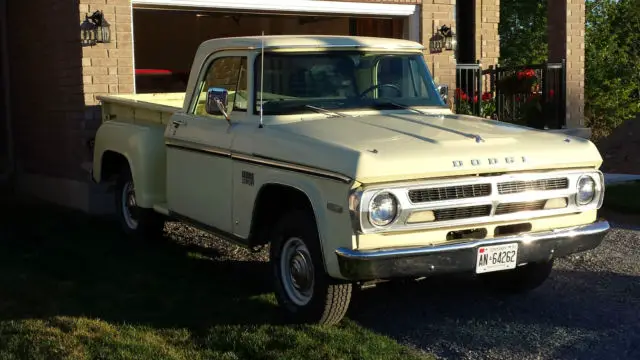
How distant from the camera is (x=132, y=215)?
27.2 feet

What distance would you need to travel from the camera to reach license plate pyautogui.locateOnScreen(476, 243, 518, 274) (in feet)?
16.8

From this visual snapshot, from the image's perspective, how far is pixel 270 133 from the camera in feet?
18.5

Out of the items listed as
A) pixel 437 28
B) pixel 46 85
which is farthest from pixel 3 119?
pixel 437 28

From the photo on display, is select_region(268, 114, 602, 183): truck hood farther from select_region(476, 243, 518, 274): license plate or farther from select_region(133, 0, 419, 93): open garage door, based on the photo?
select_region(133, 0, 419, 93): open garage door

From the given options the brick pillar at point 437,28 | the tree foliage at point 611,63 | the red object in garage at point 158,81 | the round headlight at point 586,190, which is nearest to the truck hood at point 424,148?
the round headlight at point 586,190

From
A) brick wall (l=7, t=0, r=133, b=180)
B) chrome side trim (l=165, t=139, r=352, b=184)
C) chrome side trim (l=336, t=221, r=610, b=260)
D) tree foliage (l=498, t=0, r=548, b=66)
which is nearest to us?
chrome side trim (l=336, t=221, r=610, b=260)

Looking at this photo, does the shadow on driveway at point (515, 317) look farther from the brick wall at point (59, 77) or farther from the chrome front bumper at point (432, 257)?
the brick wall at point (59, 77)

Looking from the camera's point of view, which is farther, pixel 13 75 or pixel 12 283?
pixel 13 75

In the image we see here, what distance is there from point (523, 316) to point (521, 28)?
21139 millimetres

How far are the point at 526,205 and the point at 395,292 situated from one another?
1.43 meters

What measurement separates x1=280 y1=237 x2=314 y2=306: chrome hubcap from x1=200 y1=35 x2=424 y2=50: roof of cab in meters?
1.58

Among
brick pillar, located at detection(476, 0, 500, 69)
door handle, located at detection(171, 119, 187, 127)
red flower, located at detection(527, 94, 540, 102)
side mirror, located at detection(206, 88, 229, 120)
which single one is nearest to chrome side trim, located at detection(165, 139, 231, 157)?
door handle, located at detection(171, 119, 187, 127)

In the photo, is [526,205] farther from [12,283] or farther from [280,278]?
[12,283]

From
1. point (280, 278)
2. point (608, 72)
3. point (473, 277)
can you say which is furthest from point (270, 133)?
point (608, 72)
